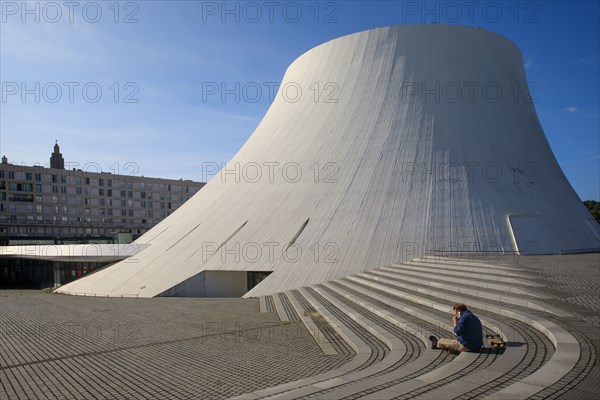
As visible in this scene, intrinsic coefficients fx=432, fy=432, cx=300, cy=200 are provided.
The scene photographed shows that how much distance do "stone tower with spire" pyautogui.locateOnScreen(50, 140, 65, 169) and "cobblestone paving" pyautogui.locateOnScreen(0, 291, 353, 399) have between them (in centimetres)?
5024

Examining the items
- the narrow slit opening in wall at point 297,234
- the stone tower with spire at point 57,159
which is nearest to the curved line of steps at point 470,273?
the narrow slit opening in wall at point 297,234

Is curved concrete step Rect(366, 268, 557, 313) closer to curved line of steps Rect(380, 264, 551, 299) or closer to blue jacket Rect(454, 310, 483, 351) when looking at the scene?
curved line of steps Rect(380, 264, 551, 299)

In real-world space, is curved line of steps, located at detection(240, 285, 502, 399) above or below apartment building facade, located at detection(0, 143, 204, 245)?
below

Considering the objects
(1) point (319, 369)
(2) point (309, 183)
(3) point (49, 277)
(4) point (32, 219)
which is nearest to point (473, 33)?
(2) point (309, 183)

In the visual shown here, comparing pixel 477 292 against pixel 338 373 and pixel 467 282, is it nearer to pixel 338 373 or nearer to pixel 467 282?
pixel 467 282

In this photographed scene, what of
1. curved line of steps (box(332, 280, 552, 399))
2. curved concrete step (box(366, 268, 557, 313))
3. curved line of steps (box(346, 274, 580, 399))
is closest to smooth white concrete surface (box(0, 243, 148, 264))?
curved concrete step (box(366, 268, 557, 313))

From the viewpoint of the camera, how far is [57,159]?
5466 cm

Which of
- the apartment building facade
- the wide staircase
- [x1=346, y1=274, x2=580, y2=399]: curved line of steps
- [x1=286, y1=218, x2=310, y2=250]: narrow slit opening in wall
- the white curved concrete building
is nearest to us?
[x1=346, y1=274, x2=580, y2=399]: curved line of steps

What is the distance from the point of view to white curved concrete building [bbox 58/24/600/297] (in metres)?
13.9

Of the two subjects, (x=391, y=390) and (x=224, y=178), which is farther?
(x=224, y=178)

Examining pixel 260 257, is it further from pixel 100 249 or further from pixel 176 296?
pixel 100 249

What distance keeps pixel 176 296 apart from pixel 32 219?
133ft

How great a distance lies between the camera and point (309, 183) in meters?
16.7

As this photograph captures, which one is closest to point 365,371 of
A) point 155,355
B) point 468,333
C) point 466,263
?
point 468,333
